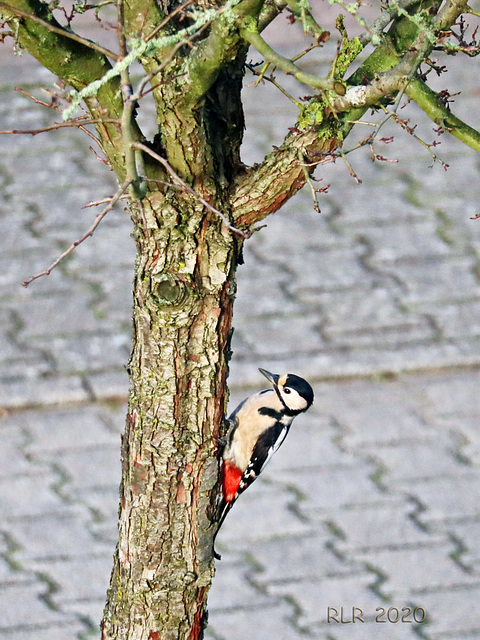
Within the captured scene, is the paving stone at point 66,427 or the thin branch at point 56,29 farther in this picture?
the paving stone at point 66,427

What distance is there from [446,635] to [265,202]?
3058 millimetres

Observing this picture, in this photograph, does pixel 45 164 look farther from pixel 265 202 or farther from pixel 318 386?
pixel 265 202

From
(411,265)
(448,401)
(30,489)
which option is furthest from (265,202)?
(411,265)

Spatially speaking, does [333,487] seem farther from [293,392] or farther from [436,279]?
[436,279]

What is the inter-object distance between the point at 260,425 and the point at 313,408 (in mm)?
2063

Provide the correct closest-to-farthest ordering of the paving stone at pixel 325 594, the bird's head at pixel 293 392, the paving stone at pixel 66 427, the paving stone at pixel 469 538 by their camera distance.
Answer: the bird's head at pixel 293 392 < the paving stone at pixel 325 594 < the paving stone at pixel 469 538 < the paving stone at pixel 66 427

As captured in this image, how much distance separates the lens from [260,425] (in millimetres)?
3836

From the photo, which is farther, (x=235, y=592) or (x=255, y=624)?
(x=235, y=592)

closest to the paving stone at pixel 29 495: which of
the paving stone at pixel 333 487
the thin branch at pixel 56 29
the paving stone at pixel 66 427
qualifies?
the paving stone at pixel 66 427

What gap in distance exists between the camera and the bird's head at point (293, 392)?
387 centimetres

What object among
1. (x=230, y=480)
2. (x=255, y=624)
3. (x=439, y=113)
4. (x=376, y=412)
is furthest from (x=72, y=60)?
(x=376, y=412)

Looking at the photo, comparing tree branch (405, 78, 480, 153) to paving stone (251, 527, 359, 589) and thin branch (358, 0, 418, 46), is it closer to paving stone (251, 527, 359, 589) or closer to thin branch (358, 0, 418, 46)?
thin branch (358, 0, 418, 46)

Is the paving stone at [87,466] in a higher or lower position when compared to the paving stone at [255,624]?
higher

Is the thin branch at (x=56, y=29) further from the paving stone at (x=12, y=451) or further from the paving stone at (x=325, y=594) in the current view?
the paving stone at (x=12, y=451)
